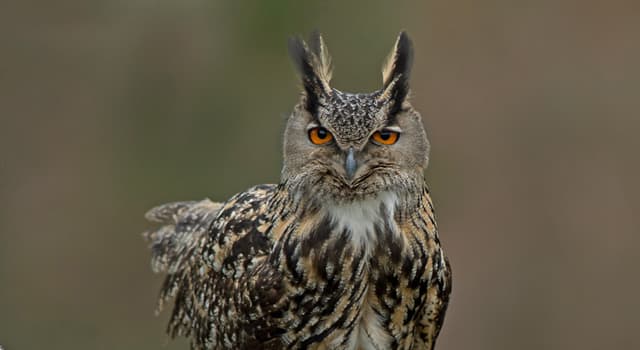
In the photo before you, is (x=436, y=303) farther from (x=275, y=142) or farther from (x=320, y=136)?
(x=275, y=142)

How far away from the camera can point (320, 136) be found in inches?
161

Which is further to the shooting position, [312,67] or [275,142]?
[275,142]

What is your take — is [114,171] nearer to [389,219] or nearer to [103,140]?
[103,140]

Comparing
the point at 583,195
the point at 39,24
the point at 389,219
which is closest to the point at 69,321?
the point at 39,24

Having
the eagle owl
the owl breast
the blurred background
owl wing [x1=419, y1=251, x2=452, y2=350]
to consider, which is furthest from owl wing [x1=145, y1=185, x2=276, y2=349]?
the blurred background

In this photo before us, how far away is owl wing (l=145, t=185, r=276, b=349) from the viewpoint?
4.53 metres

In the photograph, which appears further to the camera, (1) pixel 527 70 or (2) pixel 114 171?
(1) pixel 527 70

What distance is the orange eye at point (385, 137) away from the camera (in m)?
4.07

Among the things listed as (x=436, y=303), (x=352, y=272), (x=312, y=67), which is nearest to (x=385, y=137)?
(x=312, y=67)

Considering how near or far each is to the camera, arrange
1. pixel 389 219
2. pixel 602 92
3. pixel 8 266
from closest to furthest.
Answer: pixel 389 219, pixel 8 266, pixel 602 92

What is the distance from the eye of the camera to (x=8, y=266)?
334 inches

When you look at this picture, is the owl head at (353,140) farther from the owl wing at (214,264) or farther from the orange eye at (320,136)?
the owl wing at (214,264)

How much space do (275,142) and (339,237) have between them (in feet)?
11.9

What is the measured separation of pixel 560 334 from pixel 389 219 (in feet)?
15.2
